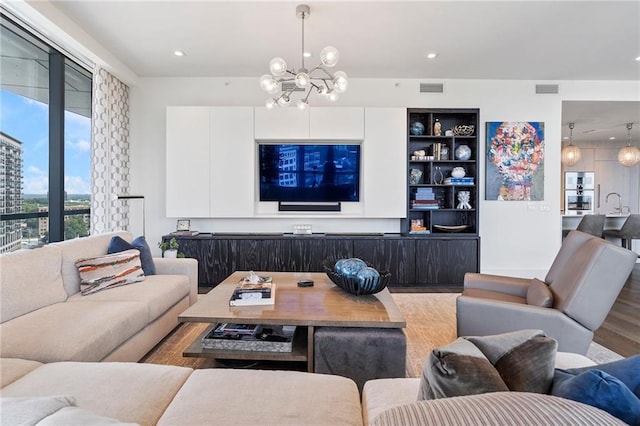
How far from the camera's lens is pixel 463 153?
445cm

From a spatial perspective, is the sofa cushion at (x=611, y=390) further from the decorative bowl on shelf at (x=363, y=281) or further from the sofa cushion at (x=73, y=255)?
the sofa cushion at (x=73, y=255)

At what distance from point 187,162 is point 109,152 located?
→ 934mm

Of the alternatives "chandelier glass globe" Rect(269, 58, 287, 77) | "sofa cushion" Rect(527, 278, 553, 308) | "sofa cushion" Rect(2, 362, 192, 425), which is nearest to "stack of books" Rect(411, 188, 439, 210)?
"sofa cushion" Rect(527, 278, 553, 308)

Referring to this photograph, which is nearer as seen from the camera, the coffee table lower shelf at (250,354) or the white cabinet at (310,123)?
the coffee table lower shelf at (250,354)

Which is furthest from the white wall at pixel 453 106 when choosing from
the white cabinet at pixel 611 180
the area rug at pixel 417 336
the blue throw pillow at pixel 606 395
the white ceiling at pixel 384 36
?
the white cabinet at pixel 611 180

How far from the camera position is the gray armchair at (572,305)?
1.89m

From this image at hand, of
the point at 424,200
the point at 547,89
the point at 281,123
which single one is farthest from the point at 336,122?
the point at 547,89

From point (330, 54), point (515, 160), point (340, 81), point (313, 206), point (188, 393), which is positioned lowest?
point (188, 393)

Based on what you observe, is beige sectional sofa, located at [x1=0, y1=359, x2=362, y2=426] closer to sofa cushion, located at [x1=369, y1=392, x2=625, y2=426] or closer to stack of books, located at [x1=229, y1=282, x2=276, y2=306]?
sofa cushion, located at [x1=369, y1=392, x2=625, y2=426]

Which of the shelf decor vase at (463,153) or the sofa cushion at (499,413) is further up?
the shelf decor vase at (463,153)

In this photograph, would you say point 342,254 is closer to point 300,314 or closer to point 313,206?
point 313,206

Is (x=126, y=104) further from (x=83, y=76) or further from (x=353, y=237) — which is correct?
(x=353, y=237)

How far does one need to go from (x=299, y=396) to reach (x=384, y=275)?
1274mm

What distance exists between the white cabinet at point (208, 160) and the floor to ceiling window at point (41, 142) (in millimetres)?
980
